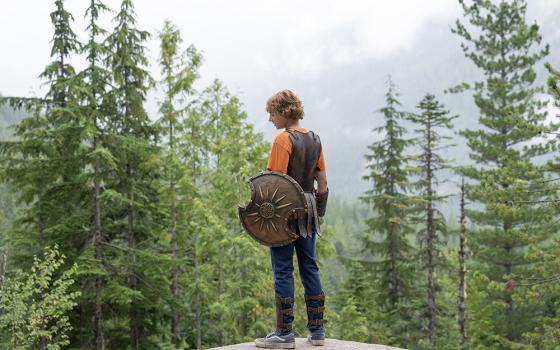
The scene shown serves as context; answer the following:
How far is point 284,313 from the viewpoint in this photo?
5.86 metres

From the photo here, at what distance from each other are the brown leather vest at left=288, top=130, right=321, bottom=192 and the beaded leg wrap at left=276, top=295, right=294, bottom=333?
117cm

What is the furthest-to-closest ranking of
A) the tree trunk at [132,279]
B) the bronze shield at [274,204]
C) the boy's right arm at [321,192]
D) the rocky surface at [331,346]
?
1. the tree trunk at [132,279]
2. the rocky surface at [331,346]
3. the boy's right arm at [321,192]
4. the bronze shield at [274,204]

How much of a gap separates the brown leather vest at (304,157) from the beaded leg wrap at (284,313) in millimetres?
1173

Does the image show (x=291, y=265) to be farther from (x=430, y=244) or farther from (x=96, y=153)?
(x=430, y=244)

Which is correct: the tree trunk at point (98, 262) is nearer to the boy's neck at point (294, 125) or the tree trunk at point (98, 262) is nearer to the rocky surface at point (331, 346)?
the rocky surface at point (331, 346)

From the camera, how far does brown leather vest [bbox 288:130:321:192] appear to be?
563 cm

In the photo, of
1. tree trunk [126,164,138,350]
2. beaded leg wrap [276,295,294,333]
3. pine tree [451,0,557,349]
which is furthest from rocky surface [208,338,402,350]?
pine tree [451,0,557,349]

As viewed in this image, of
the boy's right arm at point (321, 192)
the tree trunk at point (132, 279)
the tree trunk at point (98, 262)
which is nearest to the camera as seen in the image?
the boy's right arm at point (321, 192)

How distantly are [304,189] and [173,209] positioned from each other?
39.6ft

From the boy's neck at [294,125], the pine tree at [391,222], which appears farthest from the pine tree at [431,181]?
the boy's neck at [294,125]

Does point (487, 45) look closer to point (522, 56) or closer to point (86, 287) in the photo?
point (522, 56)

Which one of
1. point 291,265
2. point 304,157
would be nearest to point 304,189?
point 304,157

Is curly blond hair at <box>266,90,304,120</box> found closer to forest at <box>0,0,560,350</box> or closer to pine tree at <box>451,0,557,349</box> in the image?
forest at <box>0,0,560,350</box>

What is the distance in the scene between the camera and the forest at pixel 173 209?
14.4m
